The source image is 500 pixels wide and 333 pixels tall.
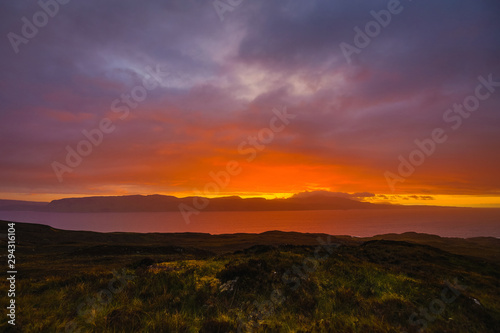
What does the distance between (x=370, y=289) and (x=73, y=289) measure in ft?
36.6

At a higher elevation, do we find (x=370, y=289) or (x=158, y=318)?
(x=158, y=318)

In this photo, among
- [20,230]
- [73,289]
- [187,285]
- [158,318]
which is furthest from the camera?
[20,230]

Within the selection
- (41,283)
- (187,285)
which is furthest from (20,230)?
(187,285)

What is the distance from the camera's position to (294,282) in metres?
10.2

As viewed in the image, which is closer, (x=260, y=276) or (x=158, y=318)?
(x=158, y=318)

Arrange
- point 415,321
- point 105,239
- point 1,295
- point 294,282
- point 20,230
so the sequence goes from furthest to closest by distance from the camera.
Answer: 1. point 105,239
2. point 20,230
3. point 294,282
4. point 1,295
5. point 415,321

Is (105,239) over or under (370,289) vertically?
under

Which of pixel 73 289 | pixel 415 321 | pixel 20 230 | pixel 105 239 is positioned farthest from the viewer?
pixel 105 239

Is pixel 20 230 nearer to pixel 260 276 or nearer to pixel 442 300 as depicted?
pixel 260 276

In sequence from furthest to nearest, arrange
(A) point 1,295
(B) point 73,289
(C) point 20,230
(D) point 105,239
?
1. (D) point 105,239
2. (C) point 20,230
3. (B) point 73,289
4. (A) point 1,295

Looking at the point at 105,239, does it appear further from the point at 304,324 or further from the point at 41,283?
the point at 304,324

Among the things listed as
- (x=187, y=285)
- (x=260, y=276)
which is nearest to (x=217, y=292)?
(x=187, y=285)

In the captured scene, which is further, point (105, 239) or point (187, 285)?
point (105, 239)

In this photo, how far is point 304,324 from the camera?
6703 millimetres
